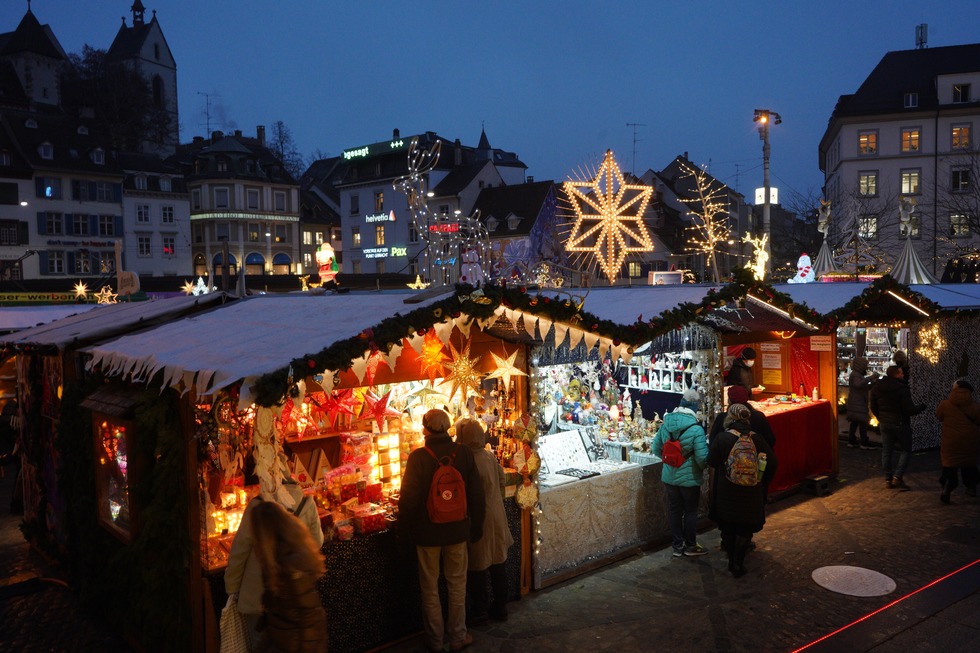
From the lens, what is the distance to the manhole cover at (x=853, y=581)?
7023mm

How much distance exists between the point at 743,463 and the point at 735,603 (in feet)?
4.16

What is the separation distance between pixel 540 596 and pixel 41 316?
561 inches

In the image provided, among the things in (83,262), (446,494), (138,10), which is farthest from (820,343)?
(138,10)

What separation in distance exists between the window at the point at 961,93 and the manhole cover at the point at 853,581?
44.3 m

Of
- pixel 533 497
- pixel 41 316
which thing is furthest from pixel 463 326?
pixel 41 316

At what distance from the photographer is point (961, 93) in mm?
42656

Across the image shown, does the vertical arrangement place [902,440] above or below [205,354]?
below

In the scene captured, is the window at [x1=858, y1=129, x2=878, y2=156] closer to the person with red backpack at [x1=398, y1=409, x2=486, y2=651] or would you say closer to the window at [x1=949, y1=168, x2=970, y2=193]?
the window at [x1=949, y1=168, x2=970, y2=193]

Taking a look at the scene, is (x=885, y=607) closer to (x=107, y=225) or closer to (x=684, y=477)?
(x=684, y=477)

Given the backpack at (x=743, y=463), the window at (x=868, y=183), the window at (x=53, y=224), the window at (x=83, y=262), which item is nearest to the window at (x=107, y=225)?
the window at (x=83, y=262)

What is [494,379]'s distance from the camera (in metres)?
7.32

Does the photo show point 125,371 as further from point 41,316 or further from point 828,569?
point 41,316

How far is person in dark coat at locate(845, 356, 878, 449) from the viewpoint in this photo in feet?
41.9

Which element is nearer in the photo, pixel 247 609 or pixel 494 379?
pixel 247 609
